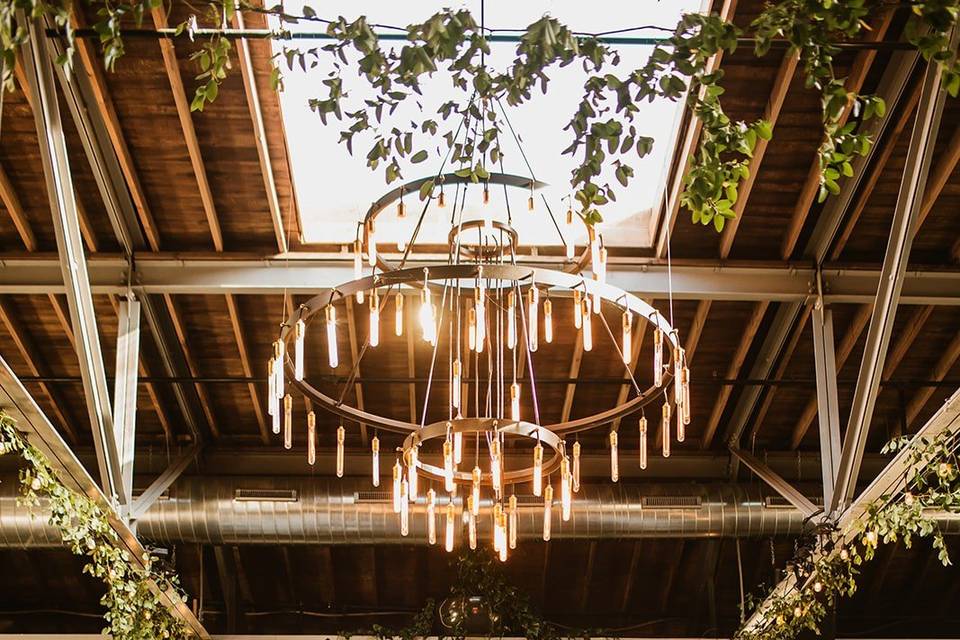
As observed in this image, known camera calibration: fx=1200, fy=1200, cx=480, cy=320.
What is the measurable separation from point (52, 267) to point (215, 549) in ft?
15.3

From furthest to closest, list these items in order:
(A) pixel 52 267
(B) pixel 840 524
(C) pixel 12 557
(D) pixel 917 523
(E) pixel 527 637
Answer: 1. (C) pixel 12 557
2. (E) pixel 527 637
3. (A) pixel 52 267
4. (B) pixel 840 524
5. (D) pixel 917 523

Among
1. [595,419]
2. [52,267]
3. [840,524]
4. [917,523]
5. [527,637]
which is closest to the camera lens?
[595,419]

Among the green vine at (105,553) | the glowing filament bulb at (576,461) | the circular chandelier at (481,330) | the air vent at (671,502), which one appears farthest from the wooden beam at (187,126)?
the air vent at (671,502)

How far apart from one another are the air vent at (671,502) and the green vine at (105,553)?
4.74 m

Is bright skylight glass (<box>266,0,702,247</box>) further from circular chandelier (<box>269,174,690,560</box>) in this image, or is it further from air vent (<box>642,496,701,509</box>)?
air vent (<box>642,496,701,509</box>)

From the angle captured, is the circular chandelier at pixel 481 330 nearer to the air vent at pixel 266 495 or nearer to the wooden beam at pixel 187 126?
the wooden beam at pixel 187 126

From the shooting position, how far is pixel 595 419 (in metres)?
7.71

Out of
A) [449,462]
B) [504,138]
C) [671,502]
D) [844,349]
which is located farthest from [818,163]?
[671,502]

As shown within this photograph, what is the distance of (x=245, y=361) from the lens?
11555 millimetres

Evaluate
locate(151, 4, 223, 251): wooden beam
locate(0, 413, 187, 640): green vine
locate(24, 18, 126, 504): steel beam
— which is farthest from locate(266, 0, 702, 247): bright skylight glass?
locate(0, 413, 187, 640): green vine

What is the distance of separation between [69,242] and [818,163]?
509cm

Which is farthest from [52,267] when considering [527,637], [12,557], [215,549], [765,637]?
[765,637]

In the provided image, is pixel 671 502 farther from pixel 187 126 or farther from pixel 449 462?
pixel 187 126

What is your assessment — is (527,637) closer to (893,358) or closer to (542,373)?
(542,373)
